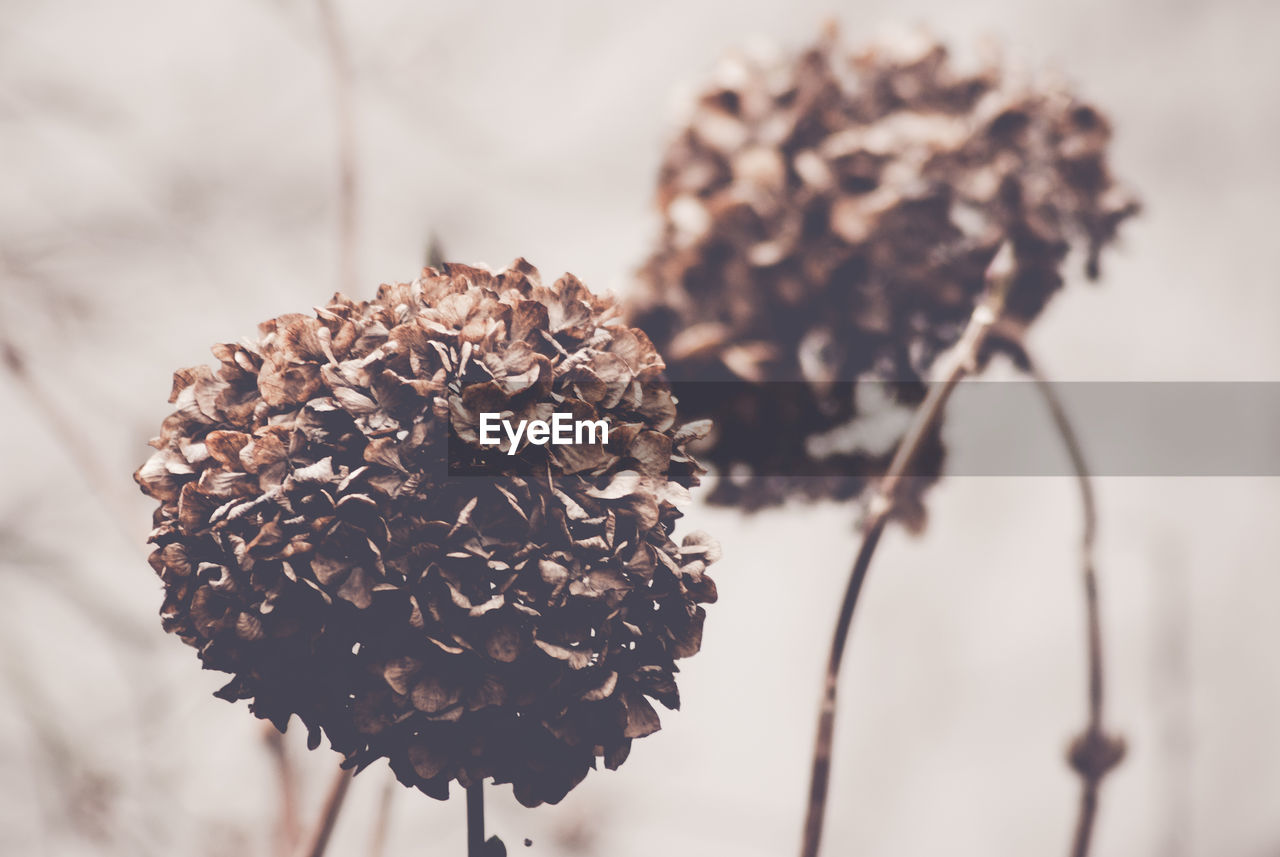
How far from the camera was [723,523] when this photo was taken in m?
0.72

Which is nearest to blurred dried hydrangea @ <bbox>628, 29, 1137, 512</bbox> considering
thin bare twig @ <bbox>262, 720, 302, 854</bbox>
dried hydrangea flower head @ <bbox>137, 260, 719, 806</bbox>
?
dried hydrangea flower head @ <bbox>137, 260, 719, 806</bbox>

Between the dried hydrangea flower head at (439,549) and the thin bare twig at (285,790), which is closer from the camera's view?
the dried hydrangea flower head at (439,549)

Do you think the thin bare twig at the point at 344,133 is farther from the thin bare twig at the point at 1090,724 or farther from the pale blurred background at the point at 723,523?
the thin bare twig at the point at 1090,724

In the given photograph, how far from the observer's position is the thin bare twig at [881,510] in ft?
1.53

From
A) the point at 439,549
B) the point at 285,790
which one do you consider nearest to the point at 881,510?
the point at 439,549

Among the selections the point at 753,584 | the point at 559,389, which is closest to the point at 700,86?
the point at 559,389

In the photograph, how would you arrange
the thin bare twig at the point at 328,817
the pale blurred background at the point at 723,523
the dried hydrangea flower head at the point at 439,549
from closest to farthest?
1. the dried hydrangea flower head at the point at 439,549
2. the thin bare twig at the point at 328,817
3. the pale blurred background at the point at 723,523

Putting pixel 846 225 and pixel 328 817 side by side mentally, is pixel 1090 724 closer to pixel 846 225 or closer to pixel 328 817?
pixel 846 225

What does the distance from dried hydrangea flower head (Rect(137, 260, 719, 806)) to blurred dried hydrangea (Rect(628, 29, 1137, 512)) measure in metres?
0.19

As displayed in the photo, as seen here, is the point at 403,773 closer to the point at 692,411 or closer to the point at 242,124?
the point at 692,411

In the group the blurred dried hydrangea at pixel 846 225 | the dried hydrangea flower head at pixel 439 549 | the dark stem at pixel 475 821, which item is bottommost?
the dark stem at pixel 475 821

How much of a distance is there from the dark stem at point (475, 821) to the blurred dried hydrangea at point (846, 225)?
0.25 meters

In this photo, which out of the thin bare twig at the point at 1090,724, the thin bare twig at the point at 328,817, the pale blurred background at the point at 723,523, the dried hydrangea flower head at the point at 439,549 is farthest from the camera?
the pale blurred background at the point at 723,523

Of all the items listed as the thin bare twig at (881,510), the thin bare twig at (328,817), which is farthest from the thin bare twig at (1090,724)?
the thin bare twig at (328,817)
